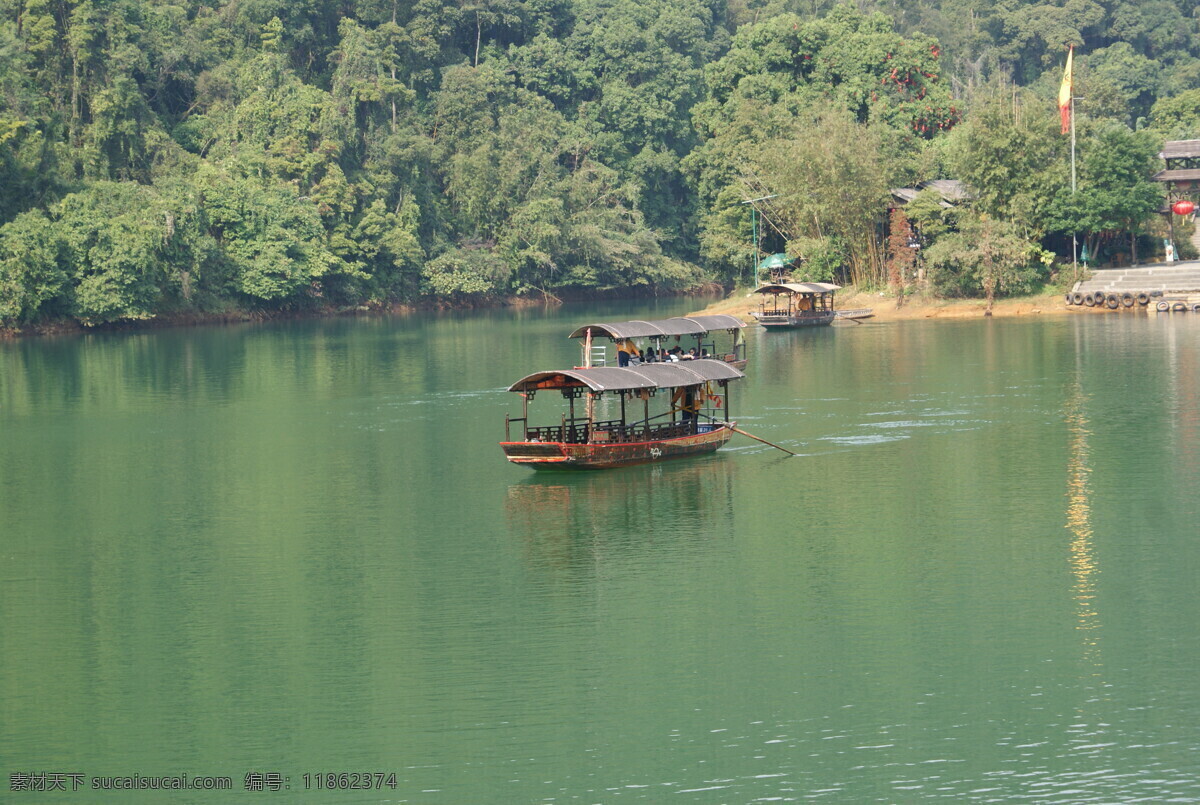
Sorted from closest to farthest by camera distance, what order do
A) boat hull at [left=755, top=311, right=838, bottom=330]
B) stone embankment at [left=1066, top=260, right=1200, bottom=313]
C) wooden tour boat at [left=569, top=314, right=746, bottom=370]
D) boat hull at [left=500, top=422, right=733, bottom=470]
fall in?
boat hull at [left=500, top=422, right=733, bottom=470], wooden tour boat at [left=569, top=314, right=746, bottom=370], stone embankment at [left=1066, top=260, right=1200, bottom=313], boat hull at [left=755, top=311, right=838, bottom=330]

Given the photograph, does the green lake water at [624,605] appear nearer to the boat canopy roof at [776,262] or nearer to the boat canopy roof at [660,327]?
the boat canopy roof at [660,327]

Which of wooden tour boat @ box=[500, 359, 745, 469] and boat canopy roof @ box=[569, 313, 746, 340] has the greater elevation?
boat canopy roof @ box=[569, 313, 746, 340]

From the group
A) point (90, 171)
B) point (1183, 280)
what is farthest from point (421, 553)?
point (90, 171)

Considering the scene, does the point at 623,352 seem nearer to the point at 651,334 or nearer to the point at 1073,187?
the point at 651,334

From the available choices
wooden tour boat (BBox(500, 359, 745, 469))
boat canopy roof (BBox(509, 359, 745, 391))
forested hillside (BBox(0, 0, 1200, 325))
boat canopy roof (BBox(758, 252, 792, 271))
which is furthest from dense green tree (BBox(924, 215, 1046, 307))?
boat canopy roof (BBox(509, 359, 745, 391))

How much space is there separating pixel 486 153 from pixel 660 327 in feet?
170

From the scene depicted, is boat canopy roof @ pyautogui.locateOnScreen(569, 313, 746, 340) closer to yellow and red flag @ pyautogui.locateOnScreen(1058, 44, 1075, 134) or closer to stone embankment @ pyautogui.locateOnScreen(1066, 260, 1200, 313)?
stone embankment @ pyautogui.locateOnScreen(1066, 260, 1200, 313)

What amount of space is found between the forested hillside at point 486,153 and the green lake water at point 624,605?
111 ft

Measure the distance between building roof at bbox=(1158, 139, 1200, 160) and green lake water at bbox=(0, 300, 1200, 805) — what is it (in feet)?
158

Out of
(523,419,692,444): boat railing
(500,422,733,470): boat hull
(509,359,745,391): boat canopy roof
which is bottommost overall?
(500,422,733,470): boat hull

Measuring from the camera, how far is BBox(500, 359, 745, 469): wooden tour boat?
35.6 metres

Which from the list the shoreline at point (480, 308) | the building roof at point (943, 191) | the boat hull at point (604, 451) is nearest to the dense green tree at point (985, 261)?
the shoreline at point (480, 308)

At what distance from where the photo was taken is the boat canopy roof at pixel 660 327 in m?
53.0

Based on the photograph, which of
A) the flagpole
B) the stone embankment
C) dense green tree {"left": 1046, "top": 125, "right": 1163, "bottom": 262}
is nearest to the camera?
the stone embankment
